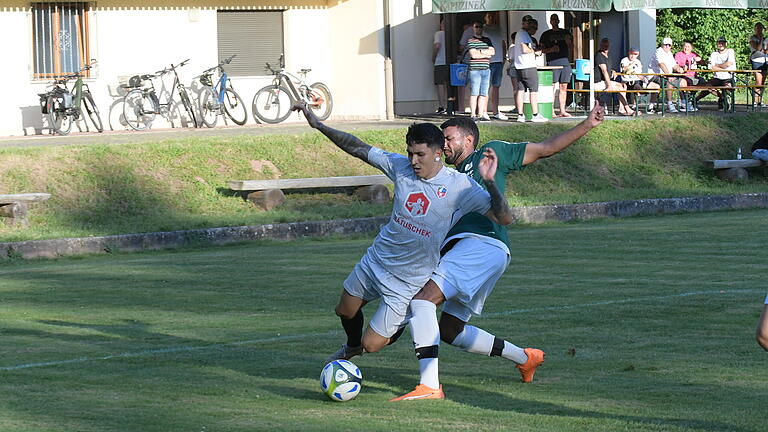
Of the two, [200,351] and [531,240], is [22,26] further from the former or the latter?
[200,351]

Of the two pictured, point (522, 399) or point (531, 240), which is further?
point (531, 240)

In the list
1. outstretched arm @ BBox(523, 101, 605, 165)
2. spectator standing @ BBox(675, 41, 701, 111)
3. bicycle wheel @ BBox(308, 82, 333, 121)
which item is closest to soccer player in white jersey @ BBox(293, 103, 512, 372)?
outstretched arm @ BBox(523, 101, 605, 165)

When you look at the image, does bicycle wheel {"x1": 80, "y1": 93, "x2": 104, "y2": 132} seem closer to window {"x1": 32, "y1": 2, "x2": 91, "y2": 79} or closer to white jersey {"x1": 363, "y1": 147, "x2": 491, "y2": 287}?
window {"x1": 32, "y1": 2, "x2": 91, "y2": 79}

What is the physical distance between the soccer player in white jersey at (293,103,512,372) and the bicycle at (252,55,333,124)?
63.8 feet

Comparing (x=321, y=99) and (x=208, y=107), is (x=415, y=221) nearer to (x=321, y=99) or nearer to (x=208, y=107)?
(x=208, y=107)

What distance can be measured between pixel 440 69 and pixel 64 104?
27.1 ft

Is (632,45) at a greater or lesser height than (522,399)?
greater

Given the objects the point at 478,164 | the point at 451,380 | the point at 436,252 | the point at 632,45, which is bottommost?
the point at 451,380

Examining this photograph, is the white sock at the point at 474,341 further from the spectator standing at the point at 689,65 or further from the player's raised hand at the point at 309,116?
the spectator standing at the point at 689,65

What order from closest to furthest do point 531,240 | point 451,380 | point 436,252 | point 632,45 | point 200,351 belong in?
point 436,252, point 451,380, point 200,351, point 531,240, point 632,45

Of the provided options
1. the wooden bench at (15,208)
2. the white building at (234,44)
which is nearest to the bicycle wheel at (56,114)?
the white building at (234,44)

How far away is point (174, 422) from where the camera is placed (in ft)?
22.0

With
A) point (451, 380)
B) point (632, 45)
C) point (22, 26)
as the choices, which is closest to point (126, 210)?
point (22, 26)

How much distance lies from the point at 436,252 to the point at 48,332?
379 centimetres
